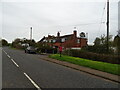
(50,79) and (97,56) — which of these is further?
(97,56)

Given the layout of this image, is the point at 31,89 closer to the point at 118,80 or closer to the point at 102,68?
the point at 118,80

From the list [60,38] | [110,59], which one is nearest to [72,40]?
[60,38]

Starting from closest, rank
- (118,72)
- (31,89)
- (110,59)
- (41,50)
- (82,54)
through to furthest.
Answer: (31,89), (118,72), (110,59), (82,54), (41,50)

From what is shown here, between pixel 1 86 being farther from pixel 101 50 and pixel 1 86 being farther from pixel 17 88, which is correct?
pixel 101 50

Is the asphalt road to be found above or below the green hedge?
below

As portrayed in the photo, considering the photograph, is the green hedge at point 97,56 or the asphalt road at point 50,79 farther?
the green hedge at point 97,56

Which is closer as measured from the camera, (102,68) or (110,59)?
(102,68)

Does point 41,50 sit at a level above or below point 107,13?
below

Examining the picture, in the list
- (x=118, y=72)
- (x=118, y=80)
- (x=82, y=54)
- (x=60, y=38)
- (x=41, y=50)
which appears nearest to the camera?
(x=118, y=80)

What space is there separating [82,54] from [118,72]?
12.4 metres

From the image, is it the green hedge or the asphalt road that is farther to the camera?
the green hedge

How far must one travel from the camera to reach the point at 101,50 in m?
25.9

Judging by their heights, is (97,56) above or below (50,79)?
above

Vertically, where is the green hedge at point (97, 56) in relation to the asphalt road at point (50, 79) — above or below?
above
